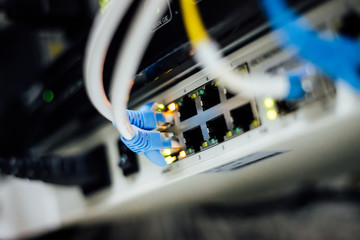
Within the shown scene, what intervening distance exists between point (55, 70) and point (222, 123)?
0.46 meters

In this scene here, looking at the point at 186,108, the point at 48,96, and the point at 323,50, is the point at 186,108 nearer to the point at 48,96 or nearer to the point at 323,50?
the point at 323,50

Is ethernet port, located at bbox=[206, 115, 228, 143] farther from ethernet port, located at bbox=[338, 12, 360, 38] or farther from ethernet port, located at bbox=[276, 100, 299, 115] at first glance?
ethernet port, located at bbox=[338, 12, 360, 38]

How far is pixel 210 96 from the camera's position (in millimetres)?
521

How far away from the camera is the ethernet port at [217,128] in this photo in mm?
502

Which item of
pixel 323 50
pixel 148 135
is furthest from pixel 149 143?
pixel 323 50

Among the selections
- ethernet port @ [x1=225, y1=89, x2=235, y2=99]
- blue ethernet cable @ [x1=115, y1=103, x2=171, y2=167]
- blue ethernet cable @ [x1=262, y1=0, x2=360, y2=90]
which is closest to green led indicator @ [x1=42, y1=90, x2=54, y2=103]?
blue ethernet cable @ [x1=115, y1=103, x2=171, y2=167]

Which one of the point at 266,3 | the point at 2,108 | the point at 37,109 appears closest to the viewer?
the point at 266,3

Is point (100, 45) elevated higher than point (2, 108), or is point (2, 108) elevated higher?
point (2, 108)

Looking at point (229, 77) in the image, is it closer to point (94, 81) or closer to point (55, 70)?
point (94, 81)

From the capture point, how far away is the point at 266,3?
337 millimetres

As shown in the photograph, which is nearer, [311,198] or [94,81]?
[94,81]

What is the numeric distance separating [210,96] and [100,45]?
0.21 m

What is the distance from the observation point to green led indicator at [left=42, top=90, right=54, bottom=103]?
78cm

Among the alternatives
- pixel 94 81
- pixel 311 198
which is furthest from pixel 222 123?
pixel 311 198
